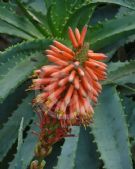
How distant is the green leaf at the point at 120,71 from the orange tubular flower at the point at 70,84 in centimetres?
68

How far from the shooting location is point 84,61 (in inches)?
54.0

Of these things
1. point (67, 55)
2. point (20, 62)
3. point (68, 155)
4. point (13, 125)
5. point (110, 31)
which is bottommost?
point (68, 155)

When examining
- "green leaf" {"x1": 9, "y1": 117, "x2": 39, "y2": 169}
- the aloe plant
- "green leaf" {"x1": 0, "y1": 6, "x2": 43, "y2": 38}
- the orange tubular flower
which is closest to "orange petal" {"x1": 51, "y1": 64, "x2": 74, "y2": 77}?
the orange tubular flower

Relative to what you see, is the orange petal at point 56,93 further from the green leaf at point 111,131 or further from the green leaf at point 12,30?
the green leaf at point 12,30

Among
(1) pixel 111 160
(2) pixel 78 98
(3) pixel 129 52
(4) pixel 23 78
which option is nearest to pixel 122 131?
(1) pixel 111 160

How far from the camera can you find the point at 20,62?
201 centimetres

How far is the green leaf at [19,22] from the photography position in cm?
213

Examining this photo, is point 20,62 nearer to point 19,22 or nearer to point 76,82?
point 19,22

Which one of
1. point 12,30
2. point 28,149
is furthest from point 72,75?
point 12,30

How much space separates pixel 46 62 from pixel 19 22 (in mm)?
230

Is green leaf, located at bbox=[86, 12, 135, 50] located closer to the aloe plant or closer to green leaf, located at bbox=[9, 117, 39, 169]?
the aloe plant

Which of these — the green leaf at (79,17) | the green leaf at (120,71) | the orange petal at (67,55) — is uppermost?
the green leaf at (79,17)

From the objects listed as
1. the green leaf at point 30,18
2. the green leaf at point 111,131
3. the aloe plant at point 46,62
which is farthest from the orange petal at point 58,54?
the green leaf at point 30,18

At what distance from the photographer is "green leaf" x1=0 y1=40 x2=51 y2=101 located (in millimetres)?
1898
